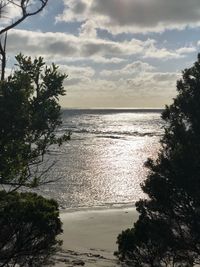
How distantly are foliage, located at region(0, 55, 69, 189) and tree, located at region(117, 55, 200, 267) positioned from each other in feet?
16.5

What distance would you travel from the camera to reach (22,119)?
9.84 m

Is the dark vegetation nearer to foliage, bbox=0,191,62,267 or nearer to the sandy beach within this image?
foliage, bbox=0,191,62,267

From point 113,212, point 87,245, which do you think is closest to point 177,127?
point 87,245

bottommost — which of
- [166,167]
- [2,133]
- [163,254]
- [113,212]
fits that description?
[113,212]

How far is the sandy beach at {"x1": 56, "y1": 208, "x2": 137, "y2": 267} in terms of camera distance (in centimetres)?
2598

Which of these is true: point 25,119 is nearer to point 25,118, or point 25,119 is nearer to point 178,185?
point 25,118

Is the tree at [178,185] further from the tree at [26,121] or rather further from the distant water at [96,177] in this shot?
the distant water at [96,177]

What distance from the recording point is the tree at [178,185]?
14055 millimetres

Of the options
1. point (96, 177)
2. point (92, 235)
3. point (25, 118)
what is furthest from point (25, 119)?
point (96, 177)

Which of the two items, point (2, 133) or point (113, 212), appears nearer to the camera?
point (2, 133)

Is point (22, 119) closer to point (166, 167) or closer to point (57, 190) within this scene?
point (166, 167)

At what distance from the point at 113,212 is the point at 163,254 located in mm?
27748

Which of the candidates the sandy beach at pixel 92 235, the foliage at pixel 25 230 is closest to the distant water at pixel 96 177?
the sandy beach at pixel 92 235

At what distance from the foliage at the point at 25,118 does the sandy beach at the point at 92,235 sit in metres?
14.3
